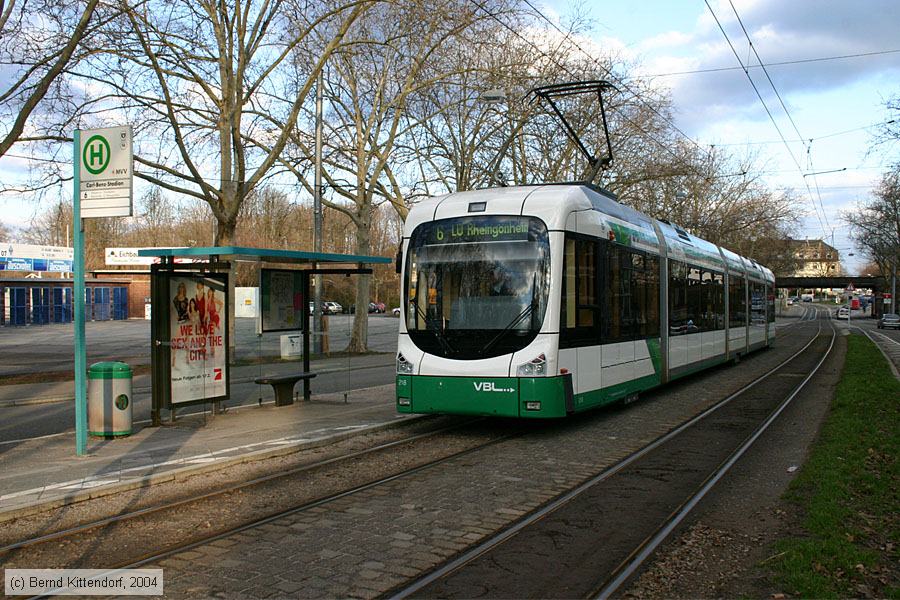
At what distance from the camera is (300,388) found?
17.3m

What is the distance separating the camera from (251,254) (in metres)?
10.7

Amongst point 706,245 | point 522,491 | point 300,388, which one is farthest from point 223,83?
point 522,491

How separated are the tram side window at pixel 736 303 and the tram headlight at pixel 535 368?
13.0 meters

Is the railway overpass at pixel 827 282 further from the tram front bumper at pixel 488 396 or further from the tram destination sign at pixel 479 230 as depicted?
the tram front bumper at pixel 488 396

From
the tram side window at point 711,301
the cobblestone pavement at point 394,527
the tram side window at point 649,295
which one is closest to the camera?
the cobblestone pavement at point 394,527

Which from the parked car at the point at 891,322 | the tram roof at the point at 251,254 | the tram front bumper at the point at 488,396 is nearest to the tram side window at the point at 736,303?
the tram roof at the point at 251,254

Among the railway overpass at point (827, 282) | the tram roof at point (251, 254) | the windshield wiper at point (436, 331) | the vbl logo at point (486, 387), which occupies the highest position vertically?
the railway overpass at point (827, 282)

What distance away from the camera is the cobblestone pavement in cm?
509

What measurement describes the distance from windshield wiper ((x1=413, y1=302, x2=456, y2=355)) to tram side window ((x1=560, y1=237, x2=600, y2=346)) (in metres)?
1.50

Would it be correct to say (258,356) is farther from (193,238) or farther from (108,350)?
(193,238)

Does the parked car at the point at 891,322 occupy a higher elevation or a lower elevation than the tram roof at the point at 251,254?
lower

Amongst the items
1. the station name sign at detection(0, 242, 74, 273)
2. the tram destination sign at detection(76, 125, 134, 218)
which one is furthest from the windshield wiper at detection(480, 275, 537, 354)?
the station name sign at detection(0, 242, 74, 273)

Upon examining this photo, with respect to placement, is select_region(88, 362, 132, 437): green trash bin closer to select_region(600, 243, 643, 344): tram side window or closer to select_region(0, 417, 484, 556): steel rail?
select_region(0, 417, 484, 556): steel rail

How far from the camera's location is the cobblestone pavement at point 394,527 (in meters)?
5.09
